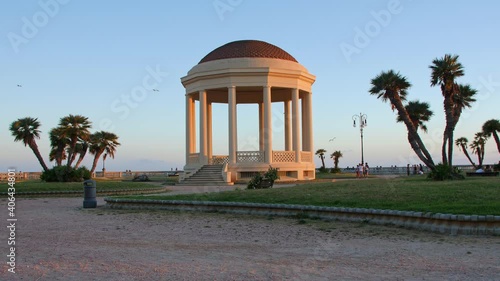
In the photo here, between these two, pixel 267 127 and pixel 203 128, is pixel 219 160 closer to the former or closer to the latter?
pixel 203 128

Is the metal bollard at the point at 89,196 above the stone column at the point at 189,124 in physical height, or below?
below

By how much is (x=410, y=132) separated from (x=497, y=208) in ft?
59.3

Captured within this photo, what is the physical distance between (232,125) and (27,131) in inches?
921

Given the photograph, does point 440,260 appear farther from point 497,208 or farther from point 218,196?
point 218,196

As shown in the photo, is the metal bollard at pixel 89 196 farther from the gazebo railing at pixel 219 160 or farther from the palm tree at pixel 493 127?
the palm tree at pixel 493 127

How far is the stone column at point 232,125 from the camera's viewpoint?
40.5m

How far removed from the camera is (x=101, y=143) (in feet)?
224

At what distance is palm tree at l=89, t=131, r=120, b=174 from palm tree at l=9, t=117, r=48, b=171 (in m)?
13.5

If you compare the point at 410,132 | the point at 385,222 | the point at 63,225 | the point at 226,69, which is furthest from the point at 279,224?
the point at 226,69

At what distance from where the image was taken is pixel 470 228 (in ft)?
35.3

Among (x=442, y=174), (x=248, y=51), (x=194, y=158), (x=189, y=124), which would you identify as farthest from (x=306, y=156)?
(x=442, y=174)

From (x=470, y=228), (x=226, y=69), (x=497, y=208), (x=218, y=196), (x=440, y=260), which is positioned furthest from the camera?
(x=226, y=69)

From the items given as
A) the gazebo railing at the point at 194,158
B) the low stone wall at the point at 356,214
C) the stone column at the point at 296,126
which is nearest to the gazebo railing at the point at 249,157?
the stone column at the point at 296,126

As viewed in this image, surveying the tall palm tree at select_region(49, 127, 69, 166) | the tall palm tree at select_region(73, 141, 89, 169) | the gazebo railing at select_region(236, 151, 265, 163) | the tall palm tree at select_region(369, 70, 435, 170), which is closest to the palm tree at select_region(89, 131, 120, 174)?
the tall palm tree at select_region(73, 141, 89, 169)
